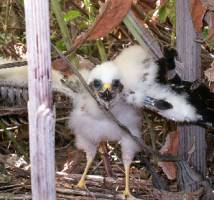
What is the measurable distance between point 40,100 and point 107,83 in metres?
0.89

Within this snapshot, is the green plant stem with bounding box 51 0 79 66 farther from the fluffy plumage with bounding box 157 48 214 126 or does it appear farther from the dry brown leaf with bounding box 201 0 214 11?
the dry brown leaf with bounding box 201 0 214 11

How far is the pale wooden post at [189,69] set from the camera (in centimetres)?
199

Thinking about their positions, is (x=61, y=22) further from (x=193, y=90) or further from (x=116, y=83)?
(x=193, y=90)

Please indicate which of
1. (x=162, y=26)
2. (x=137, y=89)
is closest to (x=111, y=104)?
(x=137, y=89)

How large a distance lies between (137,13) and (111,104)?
1.15 ft

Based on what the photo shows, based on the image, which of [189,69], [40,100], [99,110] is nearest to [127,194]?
[99,110]

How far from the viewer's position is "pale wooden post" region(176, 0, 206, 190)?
199cm

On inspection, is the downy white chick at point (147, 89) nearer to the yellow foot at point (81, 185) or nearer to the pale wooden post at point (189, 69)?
the pale wooden post at point (189, 69)

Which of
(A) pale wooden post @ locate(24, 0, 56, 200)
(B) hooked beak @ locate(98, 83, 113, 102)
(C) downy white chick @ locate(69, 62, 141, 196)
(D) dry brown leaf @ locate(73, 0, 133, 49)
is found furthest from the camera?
(C) downy white chick @ locate(69, 62, 141, 196)

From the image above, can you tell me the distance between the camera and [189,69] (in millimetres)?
2027

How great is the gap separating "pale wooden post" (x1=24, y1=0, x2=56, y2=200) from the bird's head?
32.4 inches

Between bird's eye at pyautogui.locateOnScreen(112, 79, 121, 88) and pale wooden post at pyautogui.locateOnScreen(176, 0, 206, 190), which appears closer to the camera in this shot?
pale wooden post at pyautogui.locateOnScreen(176, 0, 206, 190)

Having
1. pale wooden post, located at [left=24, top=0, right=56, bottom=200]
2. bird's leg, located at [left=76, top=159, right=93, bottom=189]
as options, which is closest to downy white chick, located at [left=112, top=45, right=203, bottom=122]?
bird's leg, located at [left=76, top=159, right=93, bottom=189]

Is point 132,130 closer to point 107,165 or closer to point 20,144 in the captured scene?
point 107,165
